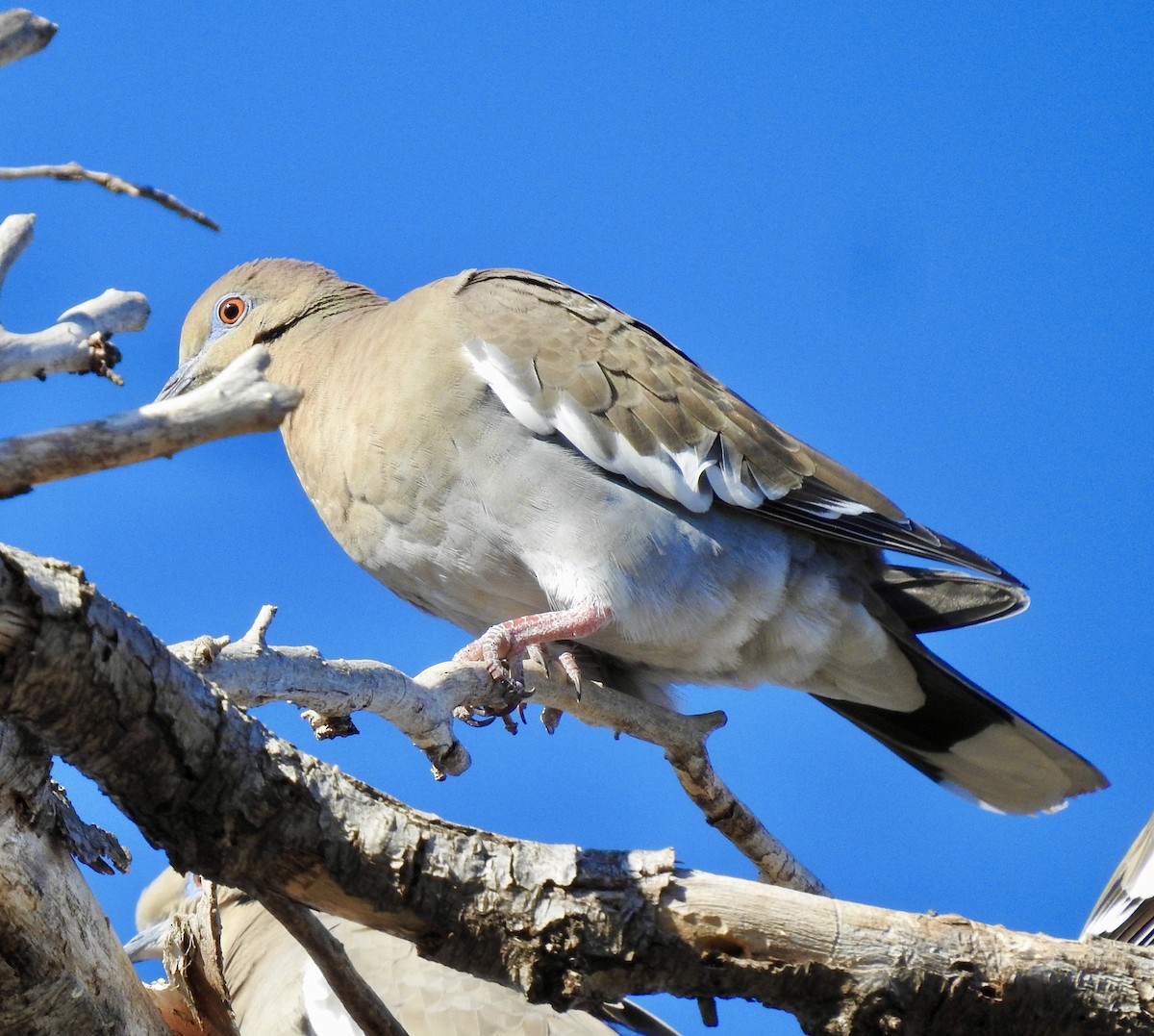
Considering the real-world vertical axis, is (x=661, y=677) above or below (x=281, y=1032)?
above

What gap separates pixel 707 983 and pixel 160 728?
2.62ft

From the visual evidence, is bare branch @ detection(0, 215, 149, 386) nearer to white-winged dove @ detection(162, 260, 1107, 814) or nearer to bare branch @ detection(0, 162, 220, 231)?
bare branch @ detection(0, 162, 220, 231)

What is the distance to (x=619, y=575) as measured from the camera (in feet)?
9.66

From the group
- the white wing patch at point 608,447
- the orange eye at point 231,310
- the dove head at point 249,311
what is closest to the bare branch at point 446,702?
the white wing patch at point 608,447

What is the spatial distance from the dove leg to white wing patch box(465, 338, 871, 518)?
1.14 feet

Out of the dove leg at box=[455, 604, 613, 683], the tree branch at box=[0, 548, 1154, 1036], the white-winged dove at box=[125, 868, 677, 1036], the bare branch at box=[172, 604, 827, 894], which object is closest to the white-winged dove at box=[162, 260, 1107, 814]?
the dove leg at box=[455, 604, 613, 683]

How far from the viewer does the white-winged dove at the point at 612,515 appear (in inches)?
117

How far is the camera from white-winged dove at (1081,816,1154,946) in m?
3.53

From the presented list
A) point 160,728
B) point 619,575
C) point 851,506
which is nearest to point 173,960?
point 160,728

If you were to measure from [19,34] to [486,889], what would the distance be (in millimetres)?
1102

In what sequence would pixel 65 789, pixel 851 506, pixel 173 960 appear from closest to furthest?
pixel 65 789 < pixel 173 960 < pixel 851 506

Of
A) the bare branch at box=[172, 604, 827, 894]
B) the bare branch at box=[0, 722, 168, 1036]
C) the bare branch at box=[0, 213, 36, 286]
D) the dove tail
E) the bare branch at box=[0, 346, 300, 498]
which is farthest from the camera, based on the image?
the dove tail

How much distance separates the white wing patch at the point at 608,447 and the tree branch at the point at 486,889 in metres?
1.45

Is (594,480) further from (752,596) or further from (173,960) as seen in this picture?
(173,960)
